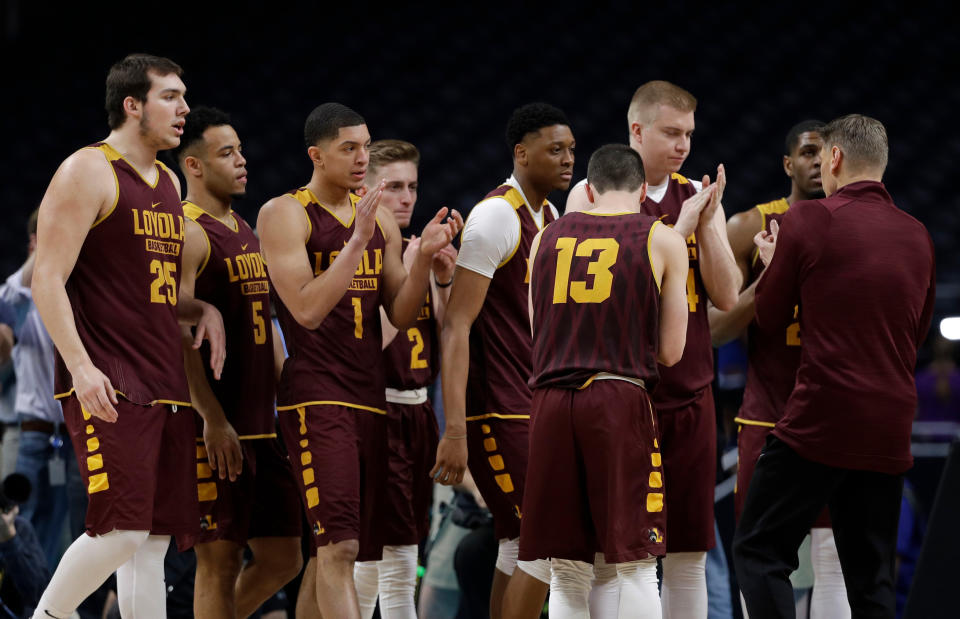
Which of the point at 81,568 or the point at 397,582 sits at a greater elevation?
the point at 81,568

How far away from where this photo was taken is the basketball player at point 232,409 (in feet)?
15.9

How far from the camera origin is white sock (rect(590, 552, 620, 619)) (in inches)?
164

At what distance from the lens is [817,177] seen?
5312 millimetres

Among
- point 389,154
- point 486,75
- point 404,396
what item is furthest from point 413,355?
point 486,75

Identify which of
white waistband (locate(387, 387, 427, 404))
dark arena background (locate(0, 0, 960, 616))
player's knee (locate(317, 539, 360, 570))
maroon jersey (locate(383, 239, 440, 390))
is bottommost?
player's knee (locate(317, 539, 360, 570))

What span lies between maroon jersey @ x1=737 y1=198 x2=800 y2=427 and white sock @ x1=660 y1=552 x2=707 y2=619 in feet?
2.33

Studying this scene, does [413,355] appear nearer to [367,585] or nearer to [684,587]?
[367,585]

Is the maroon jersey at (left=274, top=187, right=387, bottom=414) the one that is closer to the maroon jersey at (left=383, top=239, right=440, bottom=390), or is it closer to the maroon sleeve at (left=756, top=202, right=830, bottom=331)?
the maroon jersey at (left=383, top=239, right=440, bottom=390)

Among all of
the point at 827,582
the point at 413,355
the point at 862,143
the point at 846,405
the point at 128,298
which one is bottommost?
the point at 827,582

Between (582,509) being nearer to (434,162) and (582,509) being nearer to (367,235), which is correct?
(367,235)

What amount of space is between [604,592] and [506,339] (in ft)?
3.89

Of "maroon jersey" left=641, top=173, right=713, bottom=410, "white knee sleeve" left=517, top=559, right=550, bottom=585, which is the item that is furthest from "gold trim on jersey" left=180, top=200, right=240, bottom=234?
"white knee sleeve" left=517, top=559, right=550, bottom=585

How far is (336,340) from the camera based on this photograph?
15.0 feet

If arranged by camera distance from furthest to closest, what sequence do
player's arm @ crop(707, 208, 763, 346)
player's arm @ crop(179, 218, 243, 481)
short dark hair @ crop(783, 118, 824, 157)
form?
short dark hair @ crop(783, 118, 824, 157) < player's arm @ crop(707, 208, 763, 346) < player's arm @ crop(179, 218, 243, 481)
